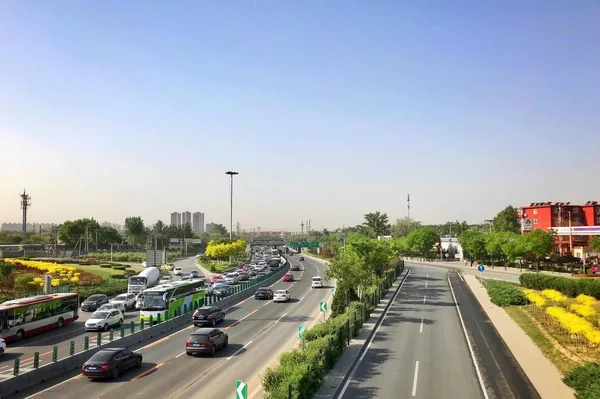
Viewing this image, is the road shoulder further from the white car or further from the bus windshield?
the bus windshield

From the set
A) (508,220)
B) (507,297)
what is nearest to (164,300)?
(507,297)

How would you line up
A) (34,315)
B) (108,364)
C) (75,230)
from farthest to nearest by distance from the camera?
1. (75,230)
2. (34,315)
3. (108,364)

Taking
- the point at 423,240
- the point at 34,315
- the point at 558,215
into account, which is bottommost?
the point at 34,315

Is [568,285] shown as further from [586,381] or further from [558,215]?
[558,215]

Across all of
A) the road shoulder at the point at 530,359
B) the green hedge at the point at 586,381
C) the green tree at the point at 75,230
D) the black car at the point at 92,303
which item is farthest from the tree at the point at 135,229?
the green hedge at the point at 586,381

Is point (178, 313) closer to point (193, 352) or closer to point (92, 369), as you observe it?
point (193, 352)

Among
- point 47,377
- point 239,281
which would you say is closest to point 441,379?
point 47,377

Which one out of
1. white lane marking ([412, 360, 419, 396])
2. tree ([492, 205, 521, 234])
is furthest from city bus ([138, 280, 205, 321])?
tree ([492, 205, 521, 234])
